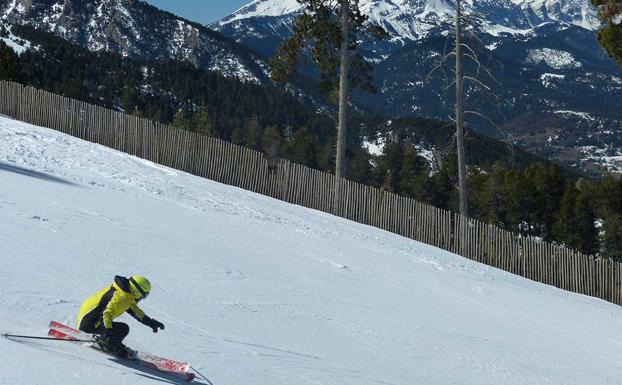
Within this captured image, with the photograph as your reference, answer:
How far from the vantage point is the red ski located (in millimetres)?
7734

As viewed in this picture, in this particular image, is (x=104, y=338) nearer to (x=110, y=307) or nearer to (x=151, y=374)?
(x=110, y=307)

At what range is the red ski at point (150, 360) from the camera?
7734mm

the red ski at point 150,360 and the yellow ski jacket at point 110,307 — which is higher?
the yellow ski jacket at point 110,307

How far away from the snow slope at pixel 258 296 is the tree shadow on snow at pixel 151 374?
0.05 metres

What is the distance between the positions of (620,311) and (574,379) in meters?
9.28

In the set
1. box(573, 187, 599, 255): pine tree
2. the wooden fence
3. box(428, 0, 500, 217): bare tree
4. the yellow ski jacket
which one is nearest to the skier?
the yellow ski jacket

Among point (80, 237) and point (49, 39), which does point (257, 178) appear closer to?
point (80, 237)

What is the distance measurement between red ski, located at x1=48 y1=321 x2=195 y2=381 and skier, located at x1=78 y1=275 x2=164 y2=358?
152 mm

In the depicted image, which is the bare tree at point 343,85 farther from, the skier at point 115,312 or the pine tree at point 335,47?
the skier at point 115,312

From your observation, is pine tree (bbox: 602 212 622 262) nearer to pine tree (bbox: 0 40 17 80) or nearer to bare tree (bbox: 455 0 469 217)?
bare tree (bbox: 455 0 469 217)

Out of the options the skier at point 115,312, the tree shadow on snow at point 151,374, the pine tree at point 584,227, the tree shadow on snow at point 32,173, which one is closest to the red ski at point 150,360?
the tree shadow on snow at point 151,374

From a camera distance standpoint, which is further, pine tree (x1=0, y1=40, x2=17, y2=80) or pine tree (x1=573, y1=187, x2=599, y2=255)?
pine tree (x1=573, y1=187, x2=599, y2=255)

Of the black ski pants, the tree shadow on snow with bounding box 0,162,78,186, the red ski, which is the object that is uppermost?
the tree shadow on snow with bounding box 0,162,78,186

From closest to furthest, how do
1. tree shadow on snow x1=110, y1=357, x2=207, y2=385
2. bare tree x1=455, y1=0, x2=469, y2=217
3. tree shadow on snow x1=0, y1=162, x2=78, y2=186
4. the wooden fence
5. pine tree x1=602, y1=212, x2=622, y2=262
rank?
tree shadow on snow x1=110, y1=357, x2=207, y2=385 < tree shadow on snow x1=0, y1=162, x2=78, y2=186 < the wooden fence < bare tree x1=455, y1=0, x2=469, y2=217 < pine tree x1=602, y1=212, x2=622, y2=262
